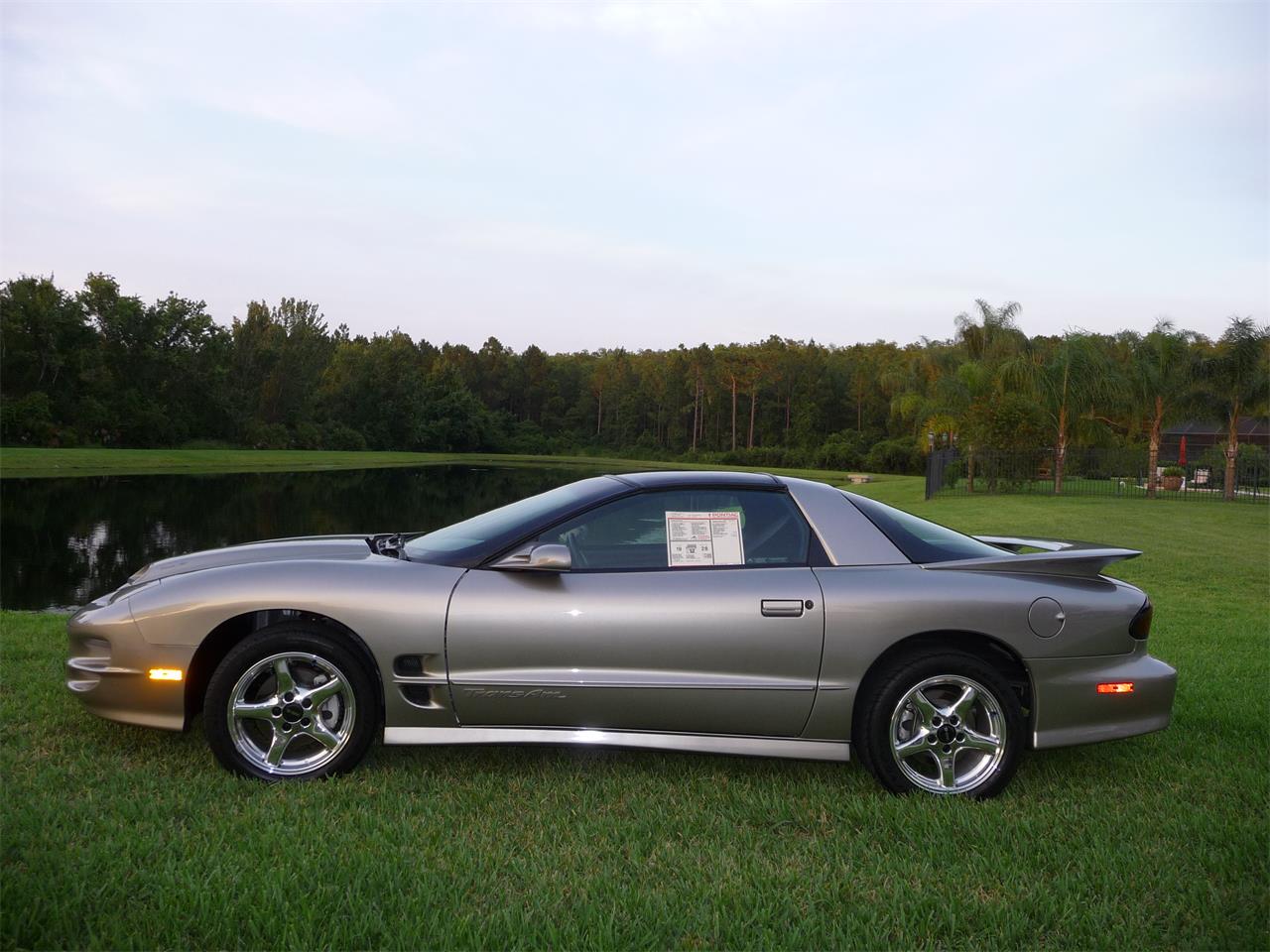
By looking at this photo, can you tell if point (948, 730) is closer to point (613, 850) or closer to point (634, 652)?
point (634, 652)

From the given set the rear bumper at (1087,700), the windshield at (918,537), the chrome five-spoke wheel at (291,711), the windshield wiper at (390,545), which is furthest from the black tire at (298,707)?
the rear bumper at (1087,700)

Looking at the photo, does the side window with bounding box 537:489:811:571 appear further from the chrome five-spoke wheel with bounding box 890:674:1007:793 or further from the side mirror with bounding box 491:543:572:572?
the chrome five-spoke wheel with bounding box 890:674:1007:793

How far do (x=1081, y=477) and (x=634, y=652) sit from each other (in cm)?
3354

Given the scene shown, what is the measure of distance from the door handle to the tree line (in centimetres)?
3047

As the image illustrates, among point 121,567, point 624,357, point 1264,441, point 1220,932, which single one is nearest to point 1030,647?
point 1220,932

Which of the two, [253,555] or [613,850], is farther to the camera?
[253,555]

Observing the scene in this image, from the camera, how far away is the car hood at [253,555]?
4500 mm

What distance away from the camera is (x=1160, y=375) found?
31.4 metres

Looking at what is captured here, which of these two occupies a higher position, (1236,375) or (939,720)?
(1236,375)

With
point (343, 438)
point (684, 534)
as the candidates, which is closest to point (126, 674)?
point (684, 534)

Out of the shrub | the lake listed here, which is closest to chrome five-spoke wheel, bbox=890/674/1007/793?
the lake

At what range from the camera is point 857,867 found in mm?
3383

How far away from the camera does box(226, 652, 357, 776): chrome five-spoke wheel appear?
4.04 metres

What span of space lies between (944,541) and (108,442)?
60.9m
